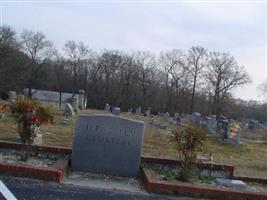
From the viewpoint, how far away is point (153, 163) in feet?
29.5

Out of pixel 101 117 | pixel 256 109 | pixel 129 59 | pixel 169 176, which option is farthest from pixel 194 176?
pixel 256 109

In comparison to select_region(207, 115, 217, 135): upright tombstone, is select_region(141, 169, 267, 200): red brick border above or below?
below

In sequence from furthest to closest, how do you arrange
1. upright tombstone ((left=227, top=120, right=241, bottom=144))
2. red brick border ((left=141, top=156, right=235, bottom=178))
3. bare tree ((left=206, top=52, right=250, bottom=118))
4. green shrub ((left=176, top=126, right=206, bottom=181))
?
1. bare tree ((left=206, top=52, right=250, bottom=118))
2. upright tombstone ((left=227, top=120, right=241, bottom=144))
3. red brick border ((left=141, top=156, right=235, bottom=178))
4. green shrub ((left=176, top=126, right=206, bottom=181))

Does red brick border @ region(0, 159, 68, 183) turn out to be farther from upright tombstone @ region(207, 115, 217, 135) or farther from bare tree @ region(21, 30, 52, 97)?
bare tree @ region(21, 30, 52, 97)

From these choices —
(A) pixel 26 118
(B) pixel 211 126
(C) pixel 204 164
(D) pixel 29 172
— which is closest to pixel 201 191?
(C) pixel 204 164

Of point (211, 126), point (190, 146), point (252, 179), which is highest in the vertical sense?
point (190, 146)

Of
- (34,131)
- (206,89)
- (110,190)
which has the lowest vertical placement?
(110,190)

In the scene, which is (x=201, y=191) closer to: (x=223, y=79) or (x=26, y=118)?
(x=26, y=118)

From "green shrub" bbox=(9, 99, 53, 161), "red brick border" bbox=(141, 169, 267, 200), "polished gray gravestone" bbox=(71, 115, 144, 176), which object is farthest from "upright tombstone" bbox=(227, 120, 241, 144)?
"green shrub" bbox=(9, 99, 53, 161)

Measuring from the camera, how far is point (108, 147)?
852 centimetres

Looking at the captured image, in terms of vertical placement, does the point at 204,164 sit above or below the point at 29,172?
above

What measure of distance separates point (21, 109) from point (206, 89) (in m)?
64.8

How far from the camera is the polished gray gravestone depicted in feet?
27.9

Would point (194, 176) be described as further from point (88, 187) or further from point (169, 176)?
point (88, 187)
